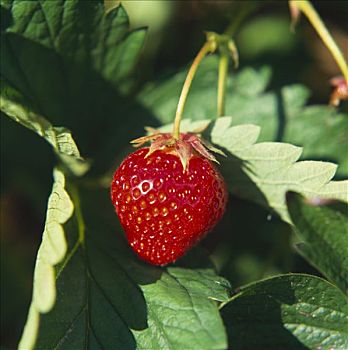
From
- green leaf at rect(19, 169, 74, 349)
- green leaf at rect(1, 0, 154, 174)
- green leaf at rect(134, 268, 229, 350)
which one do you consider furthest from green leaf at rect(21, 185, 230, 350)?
green leaf at rect(1, 0, 154, 174)

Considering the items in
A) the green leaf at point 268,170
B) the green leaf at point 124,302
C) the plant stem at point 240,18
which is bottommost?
the green leaf at point 124,302

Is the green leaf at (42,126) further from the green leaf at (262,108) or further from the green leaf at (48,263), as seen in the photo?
the green leaf at (262,108)

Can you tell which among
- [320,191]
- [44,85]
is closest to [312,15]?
[320,191]

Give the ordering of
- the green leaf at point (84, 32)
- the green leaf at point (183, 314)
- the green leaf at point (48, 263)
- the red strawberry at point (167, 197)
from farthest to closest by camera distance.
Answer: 1. the green leaf at point (84, 32)
2. the red strawberry at point (167, 197)
3. the green leaf at point (183, 314)
4. the green leaf at point (48, 263)

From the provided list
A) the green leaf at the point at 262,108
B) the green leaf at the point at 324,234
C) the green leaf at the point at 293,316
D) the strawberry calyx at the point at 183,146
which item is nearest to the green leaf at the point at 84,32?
the green leaf at the point at 262,108

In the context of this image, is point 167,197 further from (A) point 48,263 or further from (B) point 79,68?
(B) point 79,68

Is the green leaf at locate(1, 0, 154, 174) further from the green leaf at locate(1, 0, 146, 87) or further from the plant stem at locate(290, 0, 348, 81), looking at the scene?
the plant stem at locate(290, 0, 348, 81)

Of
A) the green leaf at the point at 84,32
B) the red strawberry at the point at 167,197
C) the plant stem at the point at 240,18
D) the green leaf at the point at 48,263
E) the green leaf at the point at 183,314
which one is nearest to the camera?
the green leaf at the point at 48,263

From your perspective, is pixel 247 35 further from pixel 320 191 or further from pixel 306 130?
pixel 320 191
